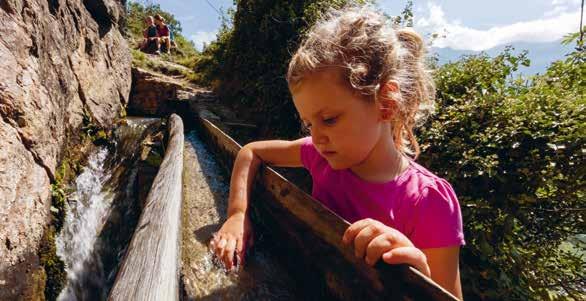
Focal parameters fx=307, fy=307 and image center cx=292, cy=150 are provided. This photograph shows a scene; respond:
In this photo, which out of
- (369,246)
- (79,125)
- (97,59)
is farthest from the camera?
(97,59)

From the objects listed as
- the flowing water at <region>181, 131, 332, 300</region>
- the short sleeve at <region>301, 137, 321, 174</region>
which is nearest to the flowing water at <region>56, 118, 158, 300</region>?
the flowing water at <region>181, 131, 332, 300</region>

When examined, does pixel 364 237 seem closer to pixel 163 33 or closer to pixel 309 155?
pixel 309 155

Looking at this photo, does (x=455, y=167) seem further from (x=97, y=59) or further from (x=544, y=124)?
(x=97, y=59)

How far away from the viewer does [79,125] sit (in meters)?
5.05

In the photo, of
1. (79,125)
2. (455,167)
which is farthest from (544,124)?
(79,125)

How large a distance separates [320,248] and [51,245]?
2798 mm

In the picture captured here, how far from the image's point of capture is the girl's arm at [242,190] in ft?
5.38

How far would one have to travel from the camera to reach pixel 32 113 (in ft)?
10.1

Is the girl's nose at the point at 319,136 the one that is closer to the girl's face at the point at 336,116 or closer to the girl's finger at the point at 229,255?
the girl's face at the point at 336,116

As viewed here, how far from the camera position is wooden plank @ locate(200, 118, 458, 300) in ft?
3.44

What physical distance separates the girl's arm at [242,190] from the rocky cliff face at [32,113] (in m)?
1.81

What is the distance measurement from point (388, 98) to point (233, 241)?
1107 millimetres

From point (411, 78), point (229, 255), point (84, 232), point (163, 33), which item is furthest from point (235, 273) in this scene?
point (163, 33)

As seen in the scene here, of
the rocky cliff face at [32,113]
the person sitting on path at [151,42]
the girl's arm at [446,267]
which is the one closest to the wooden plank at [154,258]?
the girl's arm at [446,267]
